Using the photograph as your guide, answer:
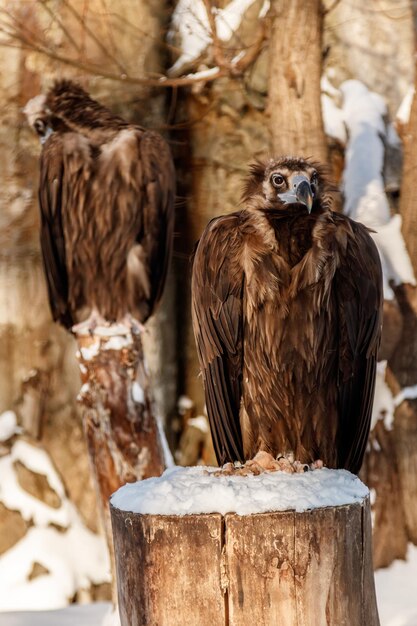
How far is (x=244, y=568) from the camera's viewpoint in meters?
2.24

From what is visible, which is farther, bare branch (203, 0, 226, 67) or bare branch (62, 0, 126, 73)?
bare branch (62, 0, 126, 73)

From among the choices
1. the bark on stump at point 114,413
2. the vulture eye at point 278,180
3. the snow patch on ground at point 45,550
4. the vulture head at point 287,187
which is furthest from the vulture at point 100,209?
the vulture eye at point 278,180

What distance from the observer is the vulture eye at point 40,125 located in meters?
5.20

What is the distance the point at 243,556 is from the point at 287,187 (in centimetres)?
116

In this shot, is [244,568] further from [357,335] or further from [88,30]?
[88,30]

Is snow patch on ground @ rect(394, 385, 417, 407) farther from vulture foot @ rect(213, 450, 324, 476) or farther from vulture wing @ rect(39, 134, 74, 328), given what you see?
vulture foot @ rect(213, 450, 324, 476)

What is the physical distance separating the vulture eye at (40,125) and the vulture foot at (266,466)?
111 inches

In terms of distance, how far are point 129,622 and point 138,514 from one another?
29 cm

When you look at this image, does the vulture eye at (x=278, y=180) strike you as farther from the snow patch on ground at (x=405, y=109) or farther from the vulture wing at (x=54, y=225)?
the snow patch on ground at (x=405, y=109)

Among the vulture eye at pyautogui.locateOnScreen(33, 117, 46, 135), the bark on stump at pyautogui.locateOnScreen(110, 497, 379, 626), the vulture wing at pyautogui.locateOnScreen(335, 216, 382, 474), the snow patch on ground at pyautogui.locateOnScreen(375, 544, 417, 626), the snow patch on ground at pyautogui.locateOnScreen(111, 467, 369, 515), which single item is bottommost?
the snow patch on ground at pyautogui.locateOnScreen(375, 544, 417, 626)

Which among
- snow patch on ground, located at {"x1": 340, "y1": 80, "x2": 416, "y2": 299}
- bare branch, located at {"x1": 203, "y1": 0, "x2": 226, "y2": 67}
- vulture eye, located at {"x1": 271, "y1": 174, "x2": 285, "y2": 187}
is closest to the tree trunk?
bare branch, located at {"x1": 203, "y1": 0, "x2": 226, "y2": 67}

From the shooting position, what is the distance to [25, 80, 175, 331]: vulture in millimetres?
5020

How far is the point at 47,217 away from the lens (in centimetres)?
512

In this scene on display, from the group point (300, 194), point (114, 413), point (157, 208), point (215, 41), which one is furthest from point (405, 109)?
point (300, 194)
